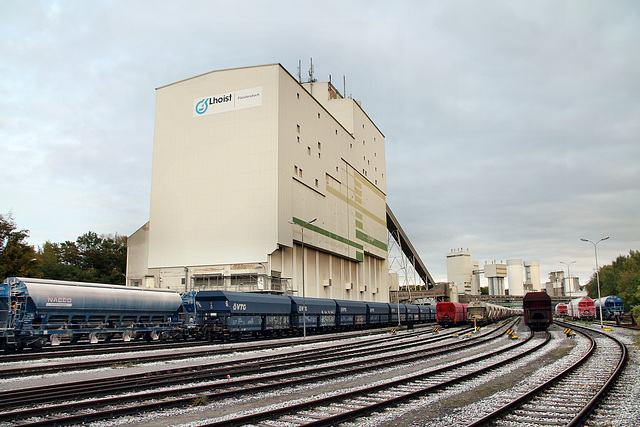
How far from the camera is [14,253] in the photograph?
48.9 meters

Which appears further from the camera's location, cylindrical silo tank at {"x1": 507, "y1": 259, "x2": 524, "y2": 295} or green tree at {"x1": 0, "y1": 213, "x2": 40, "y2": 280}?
cylindrical silo tank at {"x1": 507, "y1": 259, "x2": 524, "y2": 295}

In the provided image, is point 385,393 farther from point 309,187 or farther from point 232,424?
point 309,187

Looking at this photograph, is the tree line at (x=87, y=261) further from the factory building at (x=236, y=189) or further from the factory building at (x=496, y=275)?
the factory building at (x=496, y=275)

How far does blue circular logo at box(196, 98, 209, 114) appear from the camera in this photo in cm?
6194

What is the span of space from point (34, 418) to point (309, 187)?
56151 mm

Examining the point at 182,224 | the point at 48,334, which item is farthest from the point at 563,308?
the point at 48,334

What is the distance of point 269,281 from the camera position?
55250mm

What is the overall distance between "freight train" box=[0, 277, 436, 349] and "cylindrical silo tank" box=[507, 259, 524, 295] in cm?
11923

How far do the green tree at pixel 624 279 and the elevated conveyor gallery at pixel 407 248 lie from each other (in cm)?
4030

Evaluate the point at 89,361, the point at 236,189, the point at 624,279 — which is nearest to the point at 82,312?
the point at 89,361

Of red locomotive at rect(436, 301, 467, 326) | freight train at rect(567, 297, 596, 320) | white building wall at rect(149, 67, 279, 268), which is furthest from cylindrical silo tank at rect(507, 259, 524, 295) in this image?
white building wall at rect(149, 67, 279, 268)

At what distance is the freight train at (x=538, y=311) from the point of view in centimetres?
3734

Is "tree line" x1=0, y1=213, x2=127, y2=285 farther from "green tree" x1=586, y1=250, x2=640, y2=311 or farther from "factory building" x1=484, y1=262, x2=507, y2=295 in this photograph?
"factory building" x1=484, y1=262, x2=507, y2=295

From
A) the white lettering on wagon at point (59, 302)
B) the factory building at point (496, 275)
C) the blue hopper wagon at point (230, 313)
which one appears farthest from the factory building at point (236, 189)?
the factory building at point (496, 275)
